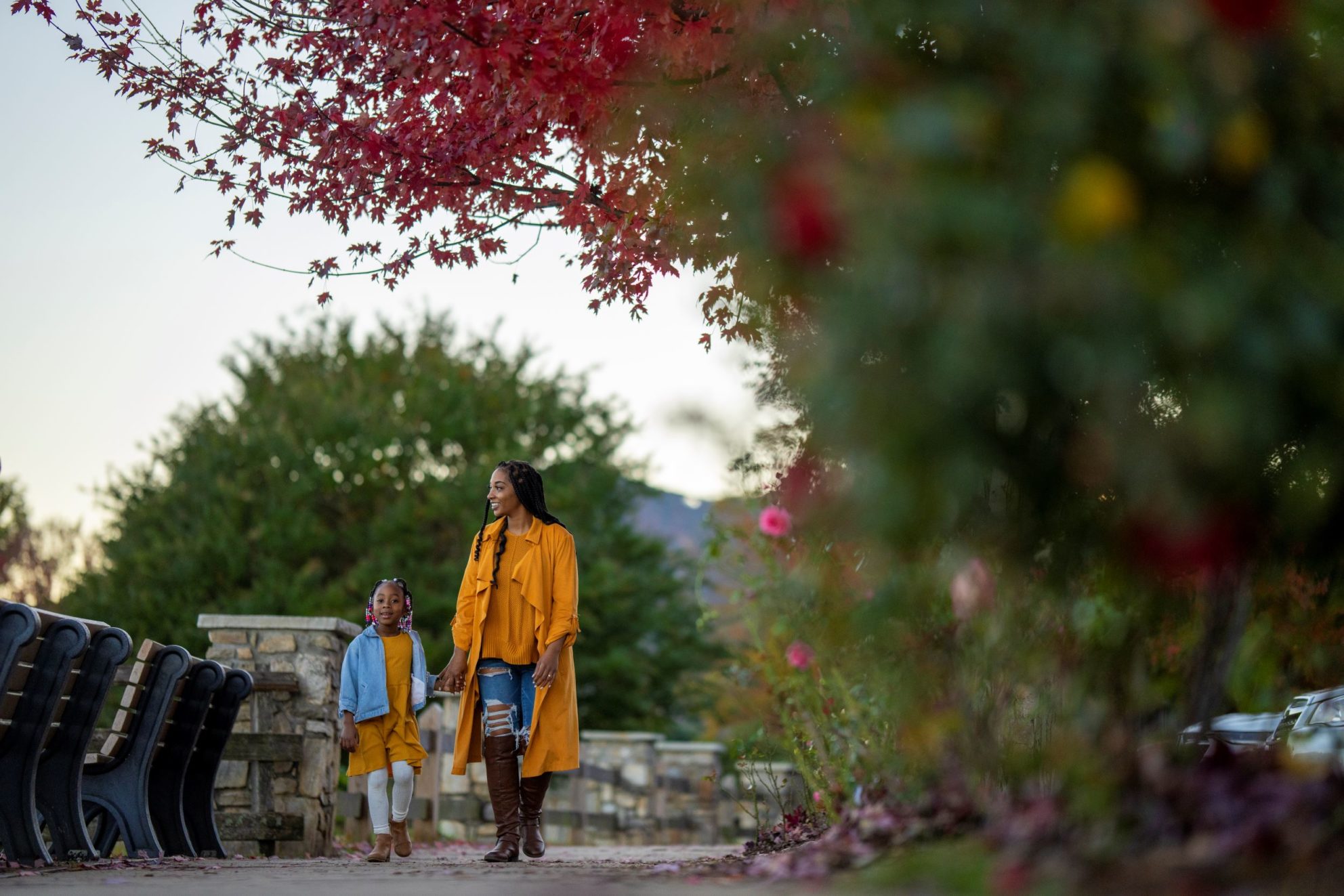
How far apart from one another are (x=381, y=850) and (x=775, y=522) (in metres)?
2.73

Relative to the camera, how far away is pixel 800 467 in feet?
10.3

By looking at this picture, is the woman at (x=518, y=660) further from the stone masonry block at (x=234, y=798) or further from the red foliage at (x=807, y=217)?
the red foliage at (x=807, y=217)

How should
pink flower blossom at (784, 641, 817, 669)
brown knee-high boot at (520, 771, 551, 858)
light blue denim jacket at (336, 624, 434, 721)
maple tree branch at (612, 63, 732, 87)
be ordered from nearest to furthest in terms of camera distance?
1. maple tree branch at (612, 63, 732, 87)
2. pink flower blossom at (784, 641, 817, 669)
3. brown knee-high boot at (520, 771, 551, 858)
4. light blue denim jacket at (336, 624, 434, 721)

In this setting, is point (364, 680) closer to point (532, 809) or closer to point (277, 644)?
point (532, 809)

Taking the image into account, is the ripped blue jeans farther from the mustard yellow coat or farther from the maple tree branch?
the maple tree branch

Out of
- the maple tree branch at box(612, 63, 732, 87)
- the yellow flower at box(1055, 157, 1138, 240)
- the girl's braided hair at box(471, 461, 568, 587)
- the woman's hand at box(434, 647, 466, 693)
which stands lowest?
the woman's hand at box(434, 647, 466, 693)

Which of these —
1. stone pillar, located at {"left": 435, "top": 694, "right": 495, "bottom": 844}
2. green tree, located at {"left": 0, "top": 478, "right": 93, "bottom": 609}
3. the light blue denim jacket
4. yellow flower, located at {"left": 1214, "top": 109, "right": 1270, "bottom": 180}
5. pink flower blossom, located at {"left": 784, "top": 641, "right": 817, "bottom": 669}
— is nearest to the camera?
yellow flower, located at {"left": 1214, "top": 109, "right": 1270, "bottom": 180}

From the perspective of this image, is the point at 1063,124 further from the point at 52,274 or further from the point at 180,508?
the point at 180,508

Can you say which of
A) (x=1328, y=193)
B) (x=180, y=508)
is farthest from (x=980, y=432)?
(x=180, y=508)

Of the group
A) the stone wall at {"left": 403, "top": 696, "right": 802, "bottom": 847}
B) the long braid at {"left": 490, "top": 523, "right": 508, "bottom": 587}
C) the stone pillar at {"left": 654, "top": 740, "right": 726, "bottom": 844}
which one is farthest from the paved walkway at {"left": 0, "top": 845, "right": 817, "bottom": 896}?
the stone pillar at {"left": 654, "top": 740, "right": 726, "bottom": 844}

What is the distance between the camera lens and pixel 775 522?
18.3ft

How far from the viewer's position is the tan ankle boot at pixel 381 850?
6.82 m

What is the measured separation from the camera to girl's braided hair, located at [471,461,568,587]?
6.60m

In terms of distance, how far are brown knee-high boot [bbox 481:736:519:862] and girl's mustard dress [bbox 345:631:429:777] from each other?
2.77ft
